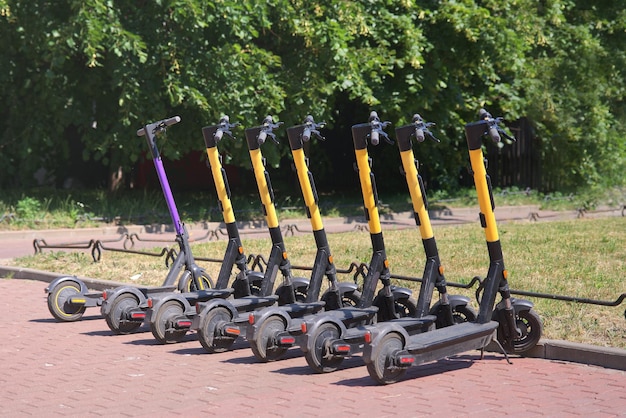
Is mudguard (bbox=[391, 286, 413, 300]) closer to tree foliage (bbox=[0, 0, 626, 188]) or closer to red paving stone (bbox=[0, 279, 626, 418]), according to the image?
red paving stone (bbox=[0, 279, 626, 418])

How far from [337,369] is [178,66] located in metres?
11.8

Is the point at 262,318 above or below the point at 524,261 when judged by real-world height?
above

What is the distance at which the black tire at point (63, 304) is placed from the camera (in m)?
9.64

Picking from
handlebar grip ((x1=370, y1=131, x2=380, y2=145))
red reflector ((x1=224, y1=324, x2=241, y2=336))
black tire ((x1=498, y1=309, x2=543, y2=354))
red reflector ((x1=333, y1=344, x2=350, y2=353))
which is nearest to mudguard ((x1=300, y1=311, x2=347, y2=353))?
red reflector ((x1=333, y1=344, x2=350, y2=353))

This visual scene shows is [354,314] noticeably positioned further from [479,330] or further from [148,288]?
[148,288]

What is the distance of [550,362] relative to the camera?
24.5 ft

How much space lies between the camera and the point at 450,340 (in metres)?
7.00

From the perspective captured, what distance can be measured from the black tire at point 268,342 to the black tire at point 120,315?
5.35 feet

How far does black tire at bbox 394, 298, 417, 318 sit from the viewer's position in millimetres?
8141

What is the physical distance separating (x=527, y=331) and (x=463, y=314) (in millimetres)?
462

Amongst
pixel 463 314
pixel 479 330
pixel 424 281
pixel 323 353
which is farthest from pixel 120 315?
pixel 479 330

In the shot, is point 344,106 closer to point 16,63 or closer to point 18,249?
point 16,63

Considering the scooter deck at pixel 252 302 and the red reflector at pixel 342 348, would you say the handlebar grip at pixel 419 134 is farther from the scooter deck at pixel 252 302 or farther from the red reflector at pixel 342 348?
the scooter deck at pixel 252 302

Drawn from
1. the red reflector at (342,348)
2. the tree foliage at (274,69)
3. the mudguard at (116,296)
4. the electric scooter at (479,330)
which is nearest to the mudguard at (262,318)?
the red reflector at (342,348)
